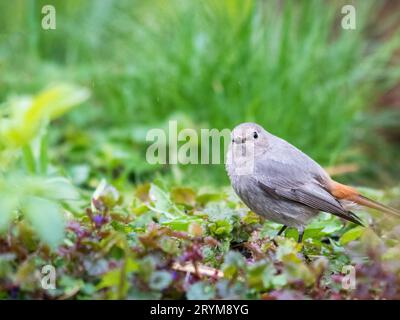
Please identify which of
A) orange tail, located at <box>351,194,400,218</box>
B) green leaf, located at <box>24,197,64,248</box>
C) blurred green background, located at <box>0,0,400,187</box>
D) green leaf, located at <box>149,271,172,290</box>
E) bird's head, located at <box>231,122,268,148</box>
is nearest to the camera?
green leaf, located at <box>24,197,64,248</box>

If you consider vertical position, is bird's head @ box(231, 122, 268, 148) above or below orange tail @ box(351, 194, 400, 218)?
above

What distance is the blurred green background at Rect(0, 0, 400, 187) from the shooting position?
571cm

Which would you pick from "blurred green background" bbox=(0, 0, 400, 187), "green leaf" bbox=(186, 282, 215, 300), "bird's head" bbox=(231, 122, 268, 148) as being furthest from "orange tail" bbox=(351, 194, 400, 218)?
"blurred green background" bbox=(0, 0, 400, 187)

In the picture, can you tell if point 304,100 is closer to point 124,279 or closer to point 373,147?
point 373,147

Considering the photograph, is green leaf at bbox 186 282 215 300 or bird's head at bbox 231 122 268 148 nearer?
green leaf at bbox 186 282 215 300

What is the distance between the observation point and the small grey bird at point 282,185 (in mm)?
3381

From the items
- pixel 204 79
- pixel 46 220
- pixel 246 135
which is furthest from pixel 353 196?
pixel 204 79

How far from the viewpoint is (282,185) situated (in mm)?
3479

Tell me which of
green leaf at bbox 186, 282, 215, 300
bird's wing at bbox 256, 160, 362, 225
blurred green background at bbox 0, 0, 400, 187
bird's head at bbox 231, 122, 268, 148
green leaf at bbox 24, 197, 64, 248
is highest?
blurred green background at bbox 0, 0, 400, 187

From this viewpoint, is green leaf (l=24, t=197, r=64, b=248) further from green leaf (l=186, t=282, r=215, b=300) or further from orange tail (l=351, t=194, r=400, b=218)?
orange tail (l=351, t=194, r=400, b=218)

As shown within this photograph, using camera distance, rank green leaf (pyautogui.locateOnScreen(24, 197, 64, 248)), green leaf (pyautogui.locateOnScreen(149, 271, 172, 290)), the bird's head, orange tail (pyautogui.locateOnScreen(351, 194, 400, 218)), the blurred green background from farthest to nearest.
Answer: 1. the blurred green background
2. the bird's head
3. orange tail (pyautogui.locateOnScreen(351, 194, 400, 218))
4. green leaf (pyautogui.locateOnScreen(149, 271, 172, 290))
5. green leaf (pyautogui.locateOnScreen(24, 197, 64, 248))

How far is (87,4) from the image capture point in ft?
23.5

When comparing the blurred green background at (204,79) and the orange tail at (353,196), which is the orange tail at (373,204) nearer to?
the orange tail at (353,196)

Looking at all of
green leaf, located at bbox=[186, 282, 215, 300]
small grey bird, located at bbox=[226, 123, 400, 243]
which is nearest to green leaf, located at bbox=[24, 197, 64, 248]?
green leaf, located at bbox=[186, 282, 215, 300]
